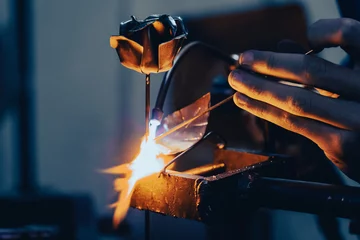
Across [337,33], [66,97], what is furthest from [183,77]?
[66,97]

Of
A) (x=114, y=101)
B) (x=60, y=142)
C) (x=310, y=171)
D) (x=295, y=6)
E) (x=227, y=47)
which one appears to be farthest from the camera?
(x=60, y=142)

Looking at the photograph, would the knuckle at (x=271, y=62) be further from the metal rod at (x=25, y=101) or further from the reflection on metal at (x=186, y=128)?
the metal rod at (x=25, y=101)

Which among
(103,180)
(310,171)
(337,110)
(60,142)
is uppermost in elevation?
(337,110)

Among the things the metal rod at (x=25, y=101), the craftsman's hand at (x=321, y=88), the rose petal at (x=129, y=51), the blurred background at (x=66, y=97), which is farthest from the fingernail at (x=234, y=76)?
the metal rod at (x=25, y=101)

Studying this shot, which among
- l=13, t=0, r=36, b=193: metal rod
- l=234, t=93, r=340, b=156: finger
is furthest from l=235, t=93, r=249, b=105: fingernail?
l=13, t=0, r=36, b=193: metal rod

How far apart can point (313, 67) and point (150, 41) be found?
0.17m

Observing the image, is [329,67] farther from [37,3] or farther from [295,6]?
[37,3]

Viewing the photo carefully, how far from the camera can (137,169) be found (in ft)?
1.49

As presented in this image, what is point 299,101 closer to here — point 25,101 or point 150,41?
point 150,41

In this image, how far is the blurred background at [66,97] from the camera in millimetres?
1643

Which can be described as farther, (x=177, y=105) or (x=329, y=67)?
(x=177, y=105)

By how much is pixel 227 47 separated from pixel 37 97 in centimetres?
83

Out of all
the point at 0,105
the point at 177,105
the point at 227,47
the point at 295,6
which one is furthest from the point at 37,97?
the point at 177,105

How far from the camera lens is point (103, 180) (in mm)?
1736
